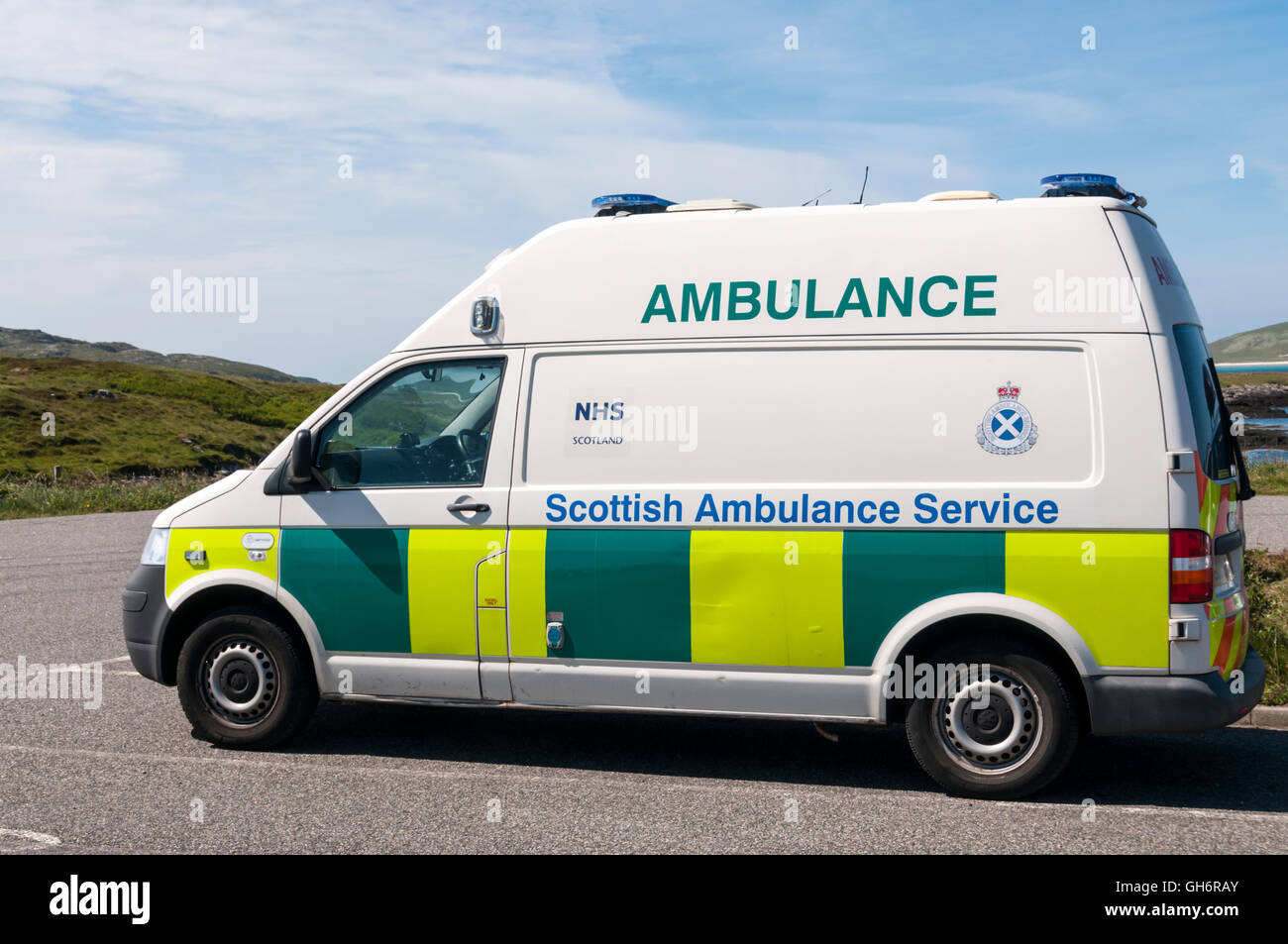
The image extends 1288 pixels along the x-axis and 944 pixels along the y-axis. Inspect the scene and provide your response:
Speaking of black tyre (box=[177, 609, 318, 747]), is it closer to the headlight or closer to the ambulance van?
the ambulance van

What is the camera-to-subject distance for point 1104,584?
194 inches

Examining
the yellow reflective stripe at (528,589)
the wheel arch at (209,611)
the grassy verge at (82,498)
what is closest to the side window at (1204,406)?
the yellow reflective stripe at (528,589)

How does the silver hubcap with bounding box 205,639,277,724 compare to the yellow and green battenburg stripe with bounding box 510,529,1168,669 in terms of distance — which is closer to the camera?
the yellow and green battenburg stripe with bounding box 510,529,1168,669

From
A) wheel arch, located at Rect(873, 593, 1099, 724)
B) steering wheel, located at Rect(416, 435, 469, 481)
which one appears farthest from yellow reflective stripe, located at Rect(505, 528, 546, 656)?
wheel arch, located at Rect(873, 593, 1099, 724)

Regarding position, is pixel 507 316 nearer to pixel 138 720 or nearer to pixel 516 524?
pixel 516 524

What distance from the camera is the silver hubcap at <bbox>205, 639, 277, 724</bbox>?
6.02 metres

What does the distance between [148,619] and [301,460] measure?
3.87 ft

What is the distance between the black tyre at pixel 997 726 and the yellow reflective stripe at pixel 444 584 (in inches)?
78.3

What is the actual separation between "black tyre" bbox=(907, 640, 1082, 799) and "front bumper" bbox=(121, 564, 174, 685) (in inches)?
141

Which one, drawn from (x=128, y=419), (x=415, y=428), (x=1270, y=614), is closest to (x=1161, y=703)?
(x=415, y=428)

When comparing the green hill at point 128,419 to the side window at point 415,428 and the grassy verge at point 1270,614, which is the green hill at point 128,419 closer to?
the grassy verge at point 1270,614

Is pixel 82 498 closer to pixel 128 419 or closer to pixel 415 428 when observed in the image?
pixel 415 428

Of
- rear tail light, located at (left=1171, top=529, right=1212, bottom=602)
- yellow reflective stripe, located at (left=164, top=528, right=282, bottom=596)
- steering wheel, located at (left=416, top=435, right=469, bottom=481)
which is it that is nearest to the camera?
rear tail light, located at (left=1171, top=529, right=1212, bottom=602)

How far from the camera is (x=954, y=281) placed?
5211mm
